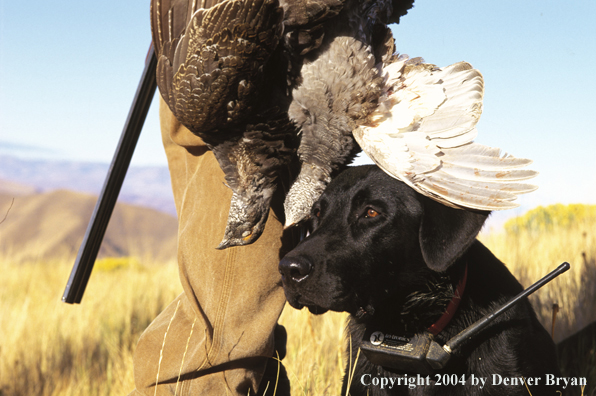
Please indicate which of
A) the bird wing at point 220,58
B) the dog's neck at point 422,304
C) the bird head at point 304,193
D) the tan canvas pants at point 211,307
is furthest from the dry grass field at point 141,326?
the bird wing at point 220,58

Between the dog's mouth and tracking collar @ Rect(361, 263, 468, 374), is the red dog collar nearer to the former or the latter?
tracking collar @ Rect(361, 263, 468, 374)

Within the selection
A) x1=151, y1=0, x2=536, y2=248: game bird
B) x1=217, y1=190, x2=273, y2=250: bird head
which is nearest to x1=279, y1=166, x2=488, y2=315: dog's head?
x1=151, y1=0, x2=536, y2=248: game bird

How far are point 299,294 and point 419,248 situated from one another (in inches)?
23.3

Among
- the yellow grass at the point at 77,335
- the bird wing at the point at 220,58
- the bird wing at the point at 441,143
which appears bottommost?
the yellow grass at the point at 77,335

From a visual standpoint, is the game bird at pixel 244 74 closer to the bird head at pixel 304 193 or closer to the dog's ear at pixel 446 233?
the bird head at pixel 304 193

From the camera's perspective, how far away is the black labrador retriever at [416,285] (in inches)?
79.7

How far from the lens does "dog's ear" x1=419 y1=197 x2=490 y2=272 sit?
1974 mm

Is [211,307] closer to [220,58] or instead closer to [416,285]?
[416,285]

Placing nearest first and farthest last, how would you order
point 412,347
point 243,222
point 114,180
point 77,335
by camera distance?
point 412,347
point 243,222
point 114,180
point 77,335

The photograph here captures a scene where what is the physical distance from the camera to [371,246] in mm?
2154

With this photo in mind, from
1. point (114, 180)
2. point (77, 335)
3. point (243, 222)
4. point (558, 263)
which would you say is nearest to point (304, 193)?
point (243, 222)

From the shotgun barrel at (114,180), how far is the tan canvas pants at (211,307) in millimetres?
612

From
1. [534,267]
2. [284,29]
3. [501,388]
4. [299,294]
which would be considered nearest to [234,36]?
[284,29]

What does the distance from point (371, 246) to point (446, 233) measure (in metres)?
0.33
